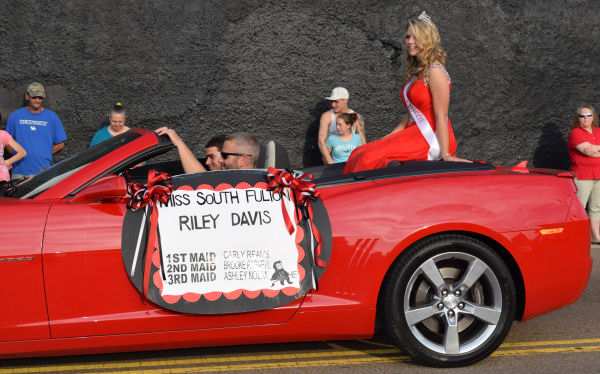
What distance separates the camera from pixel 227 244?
151 inches

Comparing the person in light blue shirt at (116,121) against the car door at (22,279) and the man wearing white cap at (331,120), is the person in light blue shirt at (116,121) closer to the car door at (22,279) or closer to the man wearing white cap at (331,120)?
the man wearing white cap at (331,120)

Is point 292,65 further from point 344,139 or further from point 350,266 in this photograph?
point 350,266

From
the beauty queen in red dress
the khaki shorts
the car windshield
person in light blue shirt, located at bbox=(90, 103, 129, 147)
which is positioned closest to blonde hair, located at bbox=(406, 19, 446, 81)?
the beauty queen in red dress

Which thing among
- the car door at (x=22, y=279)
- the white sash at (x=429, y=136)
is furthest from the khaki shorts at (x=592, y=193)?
the car door at (x=22, y=279)

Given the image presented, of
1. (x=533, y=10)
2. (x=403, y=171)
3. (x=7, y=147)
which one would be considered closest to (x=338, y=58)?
(x=533, y=10)

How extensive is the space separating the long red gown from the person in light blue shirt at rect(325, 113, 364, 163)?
3196mm

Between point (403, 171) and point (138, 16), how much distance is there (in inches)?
235

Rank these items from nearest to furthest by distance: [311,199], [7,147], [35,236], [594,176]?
[35,236] < [311,199] < [7,147] < [594,176]

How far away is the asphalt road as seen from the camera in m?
4.12

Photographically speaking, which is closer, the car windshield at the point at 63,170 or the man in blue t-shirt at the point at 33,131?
the car windshield at the point at 63,170

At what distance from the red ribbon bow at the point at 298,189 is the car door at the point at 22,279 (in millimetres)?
1241

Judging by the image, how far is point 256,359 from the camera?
14.0 ft

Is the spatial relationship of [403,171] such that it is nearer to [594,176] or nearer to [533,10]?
[594,176]

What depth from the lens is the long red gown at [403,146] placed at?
470 centimetres
